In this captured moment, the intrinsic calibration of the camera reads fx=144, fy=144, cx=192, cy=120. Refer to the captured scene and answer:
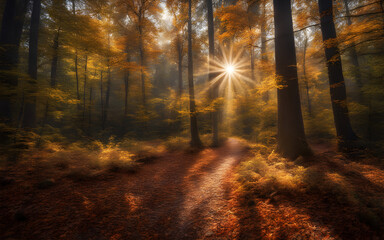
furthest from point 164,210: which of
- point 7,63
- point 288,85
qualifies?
point 7,63

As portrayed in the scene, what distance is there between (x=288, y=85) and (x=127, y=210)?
23.2 ft

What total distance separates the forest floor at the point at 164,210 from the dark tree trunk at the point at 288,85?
1.35 m

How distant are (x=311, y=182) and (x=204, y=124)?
11.7 meters

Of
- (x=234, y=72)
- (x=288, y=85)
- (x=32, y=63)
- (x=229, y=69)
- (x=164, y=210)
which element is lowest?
(x=164, y=210)

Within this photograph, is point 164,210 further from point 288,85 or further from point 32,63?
point 32,63

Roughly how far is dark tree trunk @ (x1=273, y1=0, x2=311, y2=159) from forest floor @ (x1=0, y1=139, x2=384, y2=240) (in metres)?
1.35

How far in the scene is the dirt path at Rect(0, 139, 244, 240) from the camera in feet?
9.16

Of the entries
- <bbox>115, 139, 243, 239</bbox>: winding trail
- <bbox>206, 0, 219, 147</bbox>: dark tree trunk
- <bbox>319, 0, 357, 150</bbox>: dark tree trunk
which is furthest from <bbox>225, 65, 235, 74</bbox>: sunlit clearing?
<bbox>115, 139, 243, 239</bbox>: winding trail

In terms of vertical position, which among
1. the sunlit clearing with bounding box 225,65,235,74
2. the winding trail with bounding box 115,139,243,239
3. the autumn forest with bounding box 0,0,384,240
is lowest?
the winding trail with bounding box 115,139,243,239

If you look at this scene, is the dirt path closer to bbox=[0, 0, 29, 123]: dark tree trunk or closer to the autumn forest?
the autumn forest

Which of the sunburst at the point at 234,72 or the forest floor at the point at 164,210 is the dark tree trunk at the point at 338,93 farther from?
the sunburst at the point at 234,72

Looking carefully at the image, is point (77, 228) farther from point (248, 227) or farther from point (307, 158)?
point (307, 158)

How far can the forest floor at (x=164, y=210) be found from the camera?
8.47 ft

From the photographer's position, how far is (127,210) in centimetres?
356
